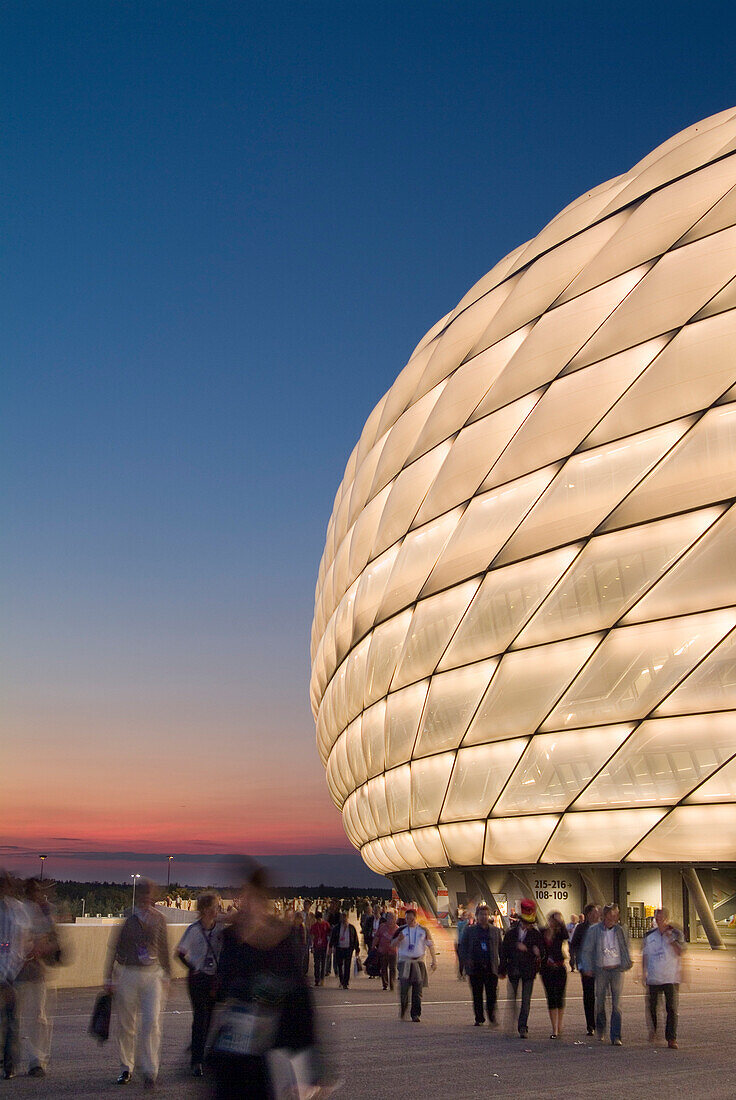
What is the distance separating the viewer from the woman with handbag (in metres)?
8.88

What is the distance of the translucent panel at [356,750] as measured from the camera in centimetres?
3222

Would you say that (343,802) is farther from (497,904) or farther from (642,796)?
(642,796)

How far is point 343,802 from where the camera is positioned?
42125 millimetres

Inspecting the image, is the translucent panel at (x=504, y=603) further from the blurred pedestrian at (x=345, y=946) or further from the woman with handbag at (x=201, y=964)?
the woman with handbag at (x=201, y=964)

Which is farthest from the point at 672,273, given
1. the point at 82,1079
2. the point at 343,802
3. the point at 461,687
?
the point at 343,802

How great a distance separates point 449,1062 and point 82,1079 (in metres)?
3.24

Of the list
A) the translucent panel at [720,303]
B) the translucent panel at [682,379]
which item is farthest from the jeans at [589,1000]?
the translucent panel at [720,303]

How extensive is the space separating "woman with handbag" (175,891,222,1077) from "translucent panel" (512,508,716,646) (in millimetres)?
13700

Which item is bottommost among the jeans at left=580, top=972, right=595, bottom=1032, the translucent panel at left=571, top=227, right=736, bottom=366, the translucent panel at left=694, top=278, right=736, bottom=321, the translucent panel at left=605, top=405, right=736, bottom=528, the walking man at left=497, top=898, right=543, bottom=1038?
the jeans at left=580, top=972, right=595, bottom=1032

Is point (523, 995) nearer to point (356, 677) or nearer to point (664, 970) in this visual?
point (664, 970)

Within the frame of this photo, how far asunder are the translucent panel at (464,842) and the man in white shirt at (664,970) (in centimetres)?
1354

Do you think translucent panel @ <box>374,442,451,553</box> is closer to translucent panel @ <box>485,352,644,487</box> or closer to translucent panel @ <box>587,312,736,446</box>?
translucent panel @ <box>485,352,644,487</box>

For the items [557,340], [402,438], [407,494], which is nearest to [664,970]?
[557,340]

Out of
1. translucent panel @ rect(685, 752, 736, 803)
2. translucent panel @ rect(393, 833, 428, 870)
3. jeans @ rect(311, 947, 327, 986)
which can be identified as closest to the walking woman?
jeans @ rect(311, 947, 327, 986)
